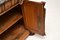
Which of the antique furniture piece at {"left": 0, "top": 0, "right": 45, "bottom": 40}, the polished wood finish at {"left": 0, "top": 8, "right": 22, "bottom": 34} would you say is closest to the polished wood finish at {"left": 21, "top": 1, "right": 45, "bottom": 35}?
the antique furniture piece at {"left": 0, "top": 0, "right": 45, "bottom": 40}

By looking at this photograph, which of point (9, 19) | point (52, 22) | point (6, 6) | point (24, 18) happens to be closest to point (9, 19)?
point (9, 19)

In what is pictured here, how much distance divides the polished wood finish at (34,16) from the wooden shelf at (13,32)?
117 millimetres

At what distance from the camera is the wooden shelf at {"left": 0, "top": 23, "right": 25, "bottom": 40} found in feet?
5.32

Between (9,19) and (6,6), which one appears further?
(9,19)

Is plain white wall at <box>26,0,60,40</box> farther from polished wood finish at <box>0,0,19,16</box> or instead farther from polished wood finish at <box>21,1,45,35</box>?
polished wood finish at <box>0,0,19,16</box>

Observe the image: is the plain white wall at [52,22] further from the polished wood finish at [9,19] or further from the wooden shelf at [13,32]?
the polished wood finish at [9,19]

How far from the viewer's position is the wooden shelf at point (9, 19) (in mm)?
1497

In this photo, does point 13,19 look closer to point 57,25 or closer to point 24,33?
A: point 24,33

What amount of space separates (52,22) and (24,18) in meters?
0.49

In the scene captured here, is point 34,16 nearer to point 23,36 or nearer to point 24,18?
point 24,18

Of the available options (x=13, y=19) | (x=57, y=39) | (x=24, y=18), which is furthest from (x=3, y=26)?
(x=57, y=39)

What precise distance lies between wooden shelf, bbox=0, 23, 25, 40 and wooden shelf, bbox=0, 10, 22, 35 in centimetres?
20

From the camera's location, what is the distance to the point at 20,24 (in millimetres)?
1852

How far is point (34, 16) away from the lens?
155 cm
